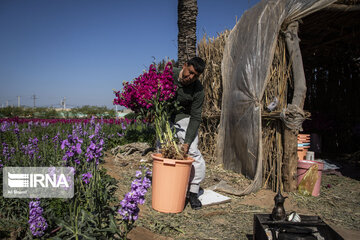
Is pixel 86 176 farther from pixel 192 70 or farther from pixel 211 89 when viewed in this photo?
pixel 211 89

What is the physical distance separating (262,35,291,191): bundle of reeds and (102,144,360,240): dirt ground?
30 centimetres

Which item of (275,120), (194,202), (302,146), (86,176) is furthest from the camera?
(302,146)

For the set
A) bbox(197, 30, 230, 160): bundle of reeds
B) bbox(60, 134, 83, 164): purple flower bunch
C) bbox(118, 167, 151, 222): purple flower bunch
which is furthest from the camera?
bbox(197, 30, 230, 160): bundle of reeds

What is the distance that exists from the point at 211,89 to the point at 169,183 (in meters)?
3.02

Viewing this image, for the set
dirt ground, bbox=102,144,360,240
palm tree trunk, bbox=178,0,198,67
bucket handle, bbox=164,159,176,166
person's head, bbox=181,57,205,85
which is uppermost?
palm tree trunk, bbox=178,0,198,67

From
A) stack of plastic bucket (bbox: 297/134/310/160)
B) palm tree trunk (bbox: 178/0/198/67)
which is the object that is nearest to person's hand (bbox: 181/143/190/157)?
stack of plastic bucket (bbox: 297/134/310/160)

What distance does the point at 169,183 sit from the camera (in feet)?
8.43

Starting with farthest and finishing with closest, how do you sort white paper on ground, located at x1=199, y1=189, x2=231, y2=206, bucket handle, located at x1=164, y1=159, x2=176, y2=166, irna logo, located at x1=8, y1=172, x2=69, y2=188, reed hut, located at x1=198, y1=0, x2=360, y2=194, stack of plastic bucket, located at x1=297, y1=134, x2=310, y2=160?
stack of plastic bucket, located at x1=297, y1=134, x2=310, y2=160 < reed hut, located at x1=198, y1=0, x2=360, y2=194 < white paper on ground, located at x1=199, y1=189, x2=231, y2=206 < bucket handle, located at x1=164, y1=159, x2=176, y2=166 < irna logo, located at x1=8, y1=172, x2=69, y2=188

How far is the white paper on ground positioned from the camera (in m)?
3.05

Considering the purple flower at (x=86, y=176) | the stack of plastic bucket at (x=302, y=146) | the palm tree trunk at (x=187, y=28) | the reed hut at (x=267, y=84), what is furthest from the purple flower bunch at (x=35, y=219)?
the palm tree trunk at (x=187, y=28)

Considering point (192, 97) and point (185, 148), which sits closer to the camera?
point (185, 148)

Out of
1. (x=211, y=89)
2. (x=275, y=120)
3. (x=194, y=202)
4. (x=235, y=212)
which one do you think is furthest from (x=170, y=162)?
(x=211, y=89)

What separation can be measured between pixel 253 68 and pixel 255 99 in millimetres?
521

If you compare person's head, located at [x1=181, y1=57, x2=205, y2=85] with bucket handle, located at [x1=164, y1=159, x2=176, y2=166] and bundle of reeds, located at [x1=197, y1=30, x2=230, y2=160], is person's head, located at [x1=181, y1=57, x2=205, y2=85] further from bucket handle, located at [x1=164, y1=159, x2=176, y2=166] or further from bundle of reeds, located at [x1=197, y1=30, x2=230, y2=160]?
bundle of reeds, located at [x1=197, y1=30, x2=230, y2=160]
